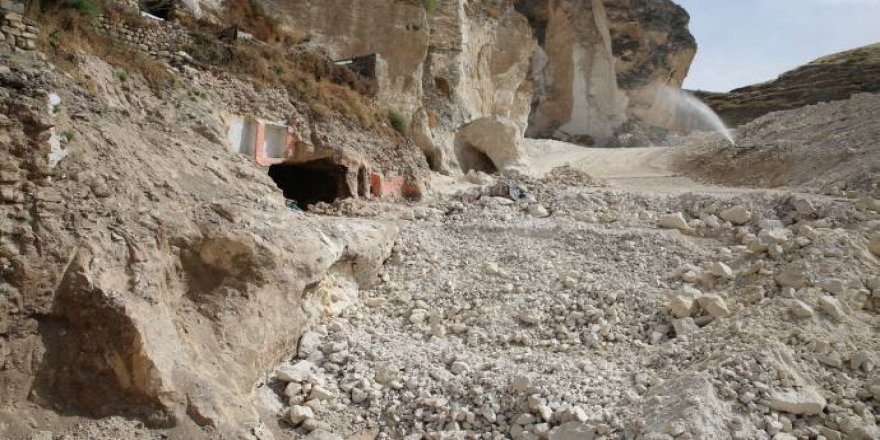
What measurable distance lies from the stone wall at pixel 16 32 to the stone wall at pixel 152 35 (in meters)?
2.82

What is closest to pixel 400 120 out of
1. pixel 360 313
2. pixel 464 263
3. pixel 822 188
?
pixel 464 263

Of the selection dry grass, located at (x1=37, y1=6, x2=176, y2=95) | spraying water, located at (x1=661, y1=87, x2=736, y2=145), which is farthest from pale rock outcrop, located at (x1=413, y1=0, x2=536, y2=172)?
spraying water, located at (x1=661, y1=87, x2=736, y2=145)

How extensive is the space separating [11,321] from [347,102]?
7.86m

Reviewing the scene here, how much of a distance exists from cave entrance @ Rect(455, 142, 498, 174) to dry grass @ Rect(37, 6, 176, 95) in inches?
371

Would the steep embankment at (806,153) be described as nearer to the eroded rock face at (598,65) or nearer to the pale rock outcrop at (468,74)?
the pale rock outcrop at (468,74)

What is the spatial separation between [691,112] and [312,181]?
2976 cm

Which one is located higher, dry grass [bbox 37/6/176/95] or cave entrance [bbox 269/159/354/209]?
dry grass [bbox 37/6/176/95]

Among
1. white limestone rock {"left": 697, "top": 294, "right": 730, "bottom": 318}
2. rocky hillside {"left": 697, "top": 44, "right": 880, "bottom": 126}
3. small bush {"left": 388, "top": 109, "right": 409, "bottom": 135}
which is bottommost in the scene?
white limestone rock {"left": 697, "top": 294, "right": 730, "bottom": 318}

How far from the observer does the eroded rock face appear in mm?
32500

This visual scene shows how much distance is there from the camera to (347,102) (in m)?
11.4

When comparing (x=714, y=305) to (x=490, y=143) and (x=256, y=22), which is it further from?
(x=256, y=22)

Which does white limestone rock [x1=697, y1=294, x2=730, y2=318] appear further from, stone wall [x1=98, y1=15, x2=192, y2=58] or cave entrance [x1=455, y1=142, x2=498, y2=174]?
cave entrance [x1=455, y1=142, x2=498, y2=174]

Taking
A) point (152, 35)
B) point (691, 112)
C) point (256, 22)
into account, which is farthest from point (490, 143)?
point (691, 112)

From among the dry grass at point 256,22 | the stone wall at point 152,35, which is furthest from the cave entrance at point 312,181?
the dry grass at point 256,22
